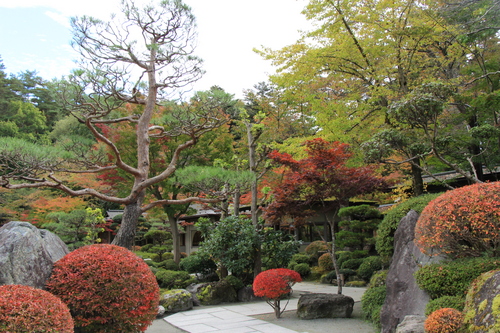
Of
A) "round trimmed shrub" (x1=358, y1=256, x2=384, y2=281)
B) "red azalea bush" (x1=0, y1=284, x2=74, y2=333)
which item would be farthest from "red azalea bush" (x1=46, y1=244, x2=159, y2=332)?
"round trimmed shrub" (x1=358, y1=256, x2=384, y2=281)

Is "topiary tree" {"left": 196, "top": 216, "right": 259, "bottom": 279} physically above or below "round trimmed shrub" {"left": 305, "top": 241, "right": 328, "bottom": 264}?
above

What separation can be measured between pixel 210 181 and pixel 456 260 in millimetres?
4747

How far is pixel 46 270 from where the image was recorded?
4801mm

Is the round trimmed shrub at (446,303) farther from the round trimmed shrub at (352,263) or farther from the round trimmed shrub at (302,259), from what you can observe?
the round trimmed shrub at (302,259)

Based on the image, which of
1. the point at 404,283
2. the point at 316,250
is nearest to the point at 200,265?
the point at 316,250

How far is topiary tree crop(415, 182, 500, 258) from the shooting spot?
4309 mm

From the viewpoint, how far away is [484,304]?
12.6 ft

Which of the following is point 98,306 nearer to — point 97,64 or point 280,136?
point 97,64

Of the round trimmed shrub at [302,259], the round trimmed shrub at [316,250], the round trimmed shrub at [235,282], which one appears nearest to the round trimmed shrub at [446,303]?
the round trimmed shrub at [235,282]

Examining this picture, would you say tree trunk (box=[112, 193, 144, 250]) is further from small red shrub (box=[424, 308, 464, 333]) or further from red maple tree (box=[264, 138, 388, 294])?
small red shrub (box=[424, 308, 464, 333])

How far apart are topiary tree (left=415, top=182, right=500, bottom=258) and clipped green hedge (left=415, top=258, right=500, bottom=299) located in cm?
20

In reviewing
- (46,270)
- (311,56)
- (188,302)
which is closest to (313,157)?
(311,56)

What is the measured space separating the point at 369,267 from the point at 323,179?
5.96 metres

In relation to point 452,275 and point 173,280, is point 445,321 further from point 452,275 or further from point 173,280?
point 173,280
